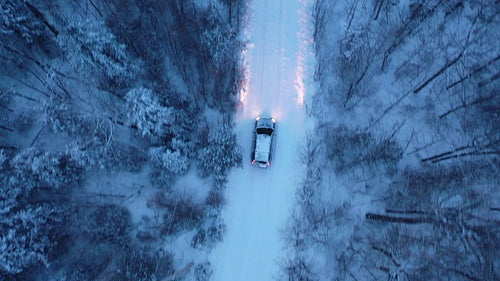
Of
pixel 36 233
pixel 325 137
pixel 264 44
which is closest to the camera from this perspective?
pixel 36 233

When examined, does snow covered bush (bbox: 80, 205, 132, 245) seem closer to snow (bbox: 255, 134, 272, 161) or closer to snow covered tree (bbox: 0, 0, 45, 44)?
snow (bbox: 255, 134, 272, 161)

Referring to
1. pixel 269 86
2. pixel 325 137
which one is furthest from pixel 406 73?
pixel 269 86

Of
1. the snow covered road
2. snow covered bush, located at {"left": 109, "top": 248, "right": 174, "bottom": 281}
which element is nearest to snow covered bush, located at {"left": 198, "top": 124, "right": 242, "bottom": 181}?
the snow covered road

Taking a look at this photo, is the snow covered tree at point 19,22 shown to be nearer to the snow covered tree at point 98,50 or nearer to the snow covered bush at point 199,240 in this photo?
the snow covered tree at point 98,50

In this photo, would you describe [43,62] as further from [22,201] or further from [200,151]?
[200,151]

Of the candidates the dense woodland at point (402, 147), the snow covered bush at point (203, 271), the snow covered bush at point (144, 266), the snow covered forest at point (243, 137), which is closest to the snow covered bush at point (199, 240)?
the snow covered forest at point (243, 137)

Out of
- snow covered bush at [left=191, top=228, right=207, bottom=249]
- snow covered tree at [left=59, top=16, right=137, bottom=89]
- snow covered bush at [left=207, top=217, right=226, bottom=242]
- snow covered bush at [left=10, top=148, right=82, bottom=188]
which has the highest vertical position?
snow covered tree at [left=59, top=16, right=137, bottom=89]

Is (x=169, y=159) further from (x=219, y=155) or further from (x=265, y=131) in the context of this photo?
(x=265, y=131)
